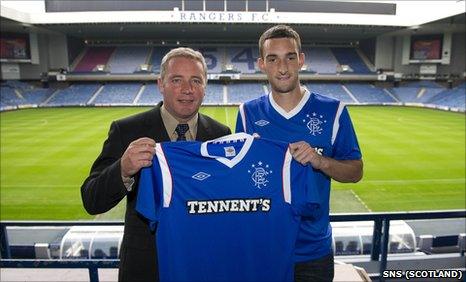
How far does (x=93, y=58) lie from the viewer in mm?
46906

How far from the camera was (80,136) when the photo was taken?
20.0 meters

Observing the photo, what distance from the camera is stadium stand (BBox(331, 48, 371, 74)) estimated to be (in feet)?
153

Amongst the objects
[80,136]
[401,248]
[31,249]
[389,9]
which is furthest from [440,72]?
[31,249]

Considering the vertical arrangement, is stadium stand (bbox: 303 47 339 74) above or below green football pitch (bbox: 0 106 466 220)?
above

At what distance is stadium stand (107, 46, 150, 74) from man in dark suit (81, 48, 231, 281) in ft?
151

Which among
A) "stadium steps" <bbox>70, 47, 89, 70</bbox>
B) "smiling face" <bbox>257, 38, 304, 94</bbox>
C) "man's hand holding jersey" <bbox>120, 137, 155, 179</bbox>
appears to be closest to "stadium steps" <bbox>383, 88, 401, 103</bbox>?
"stadium steps" <bbox>70, 47, 89, 70</bbox>

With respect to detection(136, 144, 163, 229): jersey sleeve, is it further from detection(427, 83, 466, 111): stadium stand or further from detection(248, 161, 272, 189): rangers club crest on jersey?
detection(427, 83, 466, 111): stadium stand

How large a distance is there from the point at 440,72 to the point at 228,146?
4900 cm

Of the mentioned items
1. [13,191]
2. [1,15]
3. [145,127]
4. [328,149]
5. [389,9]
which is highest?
[389,9]

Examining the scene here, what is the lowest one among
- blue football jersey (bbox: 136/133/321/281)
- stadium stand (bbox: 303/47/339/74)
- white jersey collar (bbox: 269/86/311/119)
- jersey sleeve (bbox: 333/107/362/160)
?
blue football jersey (bbox: 136/133/321/281)

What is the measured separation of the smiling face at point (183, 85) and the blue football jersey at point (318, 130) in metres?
0.52

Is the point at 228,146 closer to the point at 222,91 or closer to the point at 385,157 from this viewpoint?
the point at 385,157

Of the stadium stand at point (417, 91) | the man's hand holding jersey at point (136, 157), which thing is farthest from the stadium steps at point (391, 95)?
the man's hand holding jersey at point (136, 157)

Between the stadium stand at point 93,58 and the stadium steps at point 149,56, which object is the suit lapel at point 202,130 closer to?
the stadium steps at point 149,56
